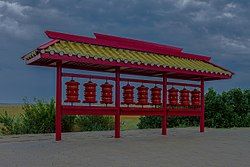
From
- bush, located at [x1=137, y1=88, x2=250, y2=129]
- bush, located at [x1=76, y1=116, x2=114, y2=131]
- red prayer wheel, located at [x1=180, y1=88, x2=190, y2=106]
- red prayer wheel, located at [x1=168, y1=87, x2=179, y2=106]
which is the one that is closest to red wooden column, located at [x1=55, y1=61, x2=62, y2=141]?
red prayer wheel, located at [x1=168, y1=87, x2=179, y2=106]

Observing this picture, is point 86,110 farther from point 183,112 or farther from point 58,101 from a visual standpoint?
point 183,112

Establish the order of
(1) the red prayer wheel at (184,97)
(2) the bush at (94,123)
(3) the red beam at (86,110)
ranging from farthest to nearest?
1. (2) the bush at (94,123)
2. (1) the red prayer wheel at (184,97)
3. (3) the red beam at (86,110)

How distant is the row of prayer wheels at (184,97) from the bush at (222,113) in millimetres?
5112

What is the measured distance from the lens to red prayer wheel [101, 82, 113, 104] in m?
12.7

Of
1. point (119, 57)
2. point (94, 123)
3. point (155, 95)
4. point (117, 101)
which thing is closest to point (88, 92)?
point (117, 101)

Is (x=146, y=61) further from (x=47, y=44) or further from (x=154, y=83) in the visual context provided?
(x=47, y=44)

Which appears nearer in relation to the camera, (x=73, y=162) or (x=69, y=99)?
(x=73, y=162)

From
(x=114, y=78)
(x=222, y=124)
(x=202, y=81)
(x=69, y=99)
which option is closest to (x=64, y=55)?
(x=69, y=99)

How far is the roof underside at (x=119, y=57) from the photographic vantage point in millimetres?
11258

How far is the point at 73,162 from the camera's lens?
7.77m

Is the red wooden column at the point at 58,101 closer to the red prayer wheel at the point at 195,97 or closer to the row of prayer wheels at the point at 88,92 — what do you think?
the row of prayer wheels at the point at 88,92

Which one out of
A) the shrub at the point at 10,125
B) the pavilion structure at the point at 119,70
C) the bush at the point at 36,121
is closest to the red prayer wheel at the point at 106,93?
the pavilion structure at the point at 119,70

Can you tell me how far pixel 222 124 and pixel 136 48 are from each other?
875 centimetres

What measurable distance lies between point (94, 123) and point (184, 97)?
199 inches
